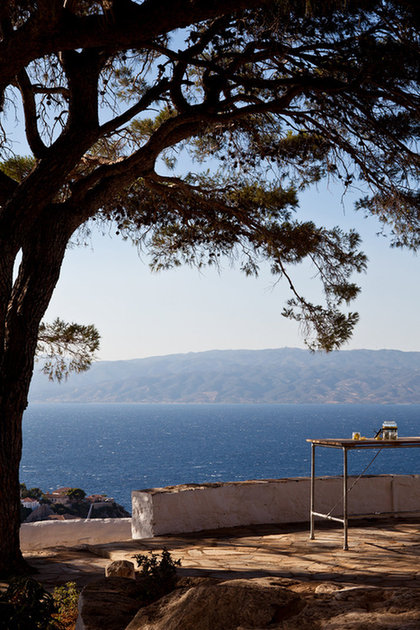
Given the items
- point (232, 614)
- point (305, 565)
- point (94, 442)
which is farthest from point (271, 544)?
point (94, 442)

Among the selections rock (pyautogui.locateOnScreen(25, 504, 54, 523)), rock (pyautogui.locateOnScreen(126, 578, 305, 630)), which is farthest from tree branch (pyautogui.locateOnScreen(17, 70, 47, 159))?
rock (pyautogui.locateOnScreen(25, 504, 54, 523))

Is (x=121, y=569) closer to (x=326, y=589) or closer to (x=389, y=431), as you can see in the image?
(x=326, y=589)

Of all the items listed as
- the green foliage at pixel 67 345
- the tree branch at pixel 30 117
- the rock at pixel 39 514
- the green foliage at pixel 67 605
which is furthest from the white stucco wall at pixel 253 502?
the rock at pixel 39 514

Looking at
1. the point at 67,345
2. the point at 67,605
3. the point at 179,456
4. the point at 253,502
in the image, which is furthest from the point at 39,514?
the point at 179,456

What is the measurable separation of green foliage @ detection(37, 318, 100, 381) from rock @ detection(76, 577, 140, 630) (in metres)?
3.67

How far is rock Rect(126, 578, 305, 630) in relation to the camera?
236cm

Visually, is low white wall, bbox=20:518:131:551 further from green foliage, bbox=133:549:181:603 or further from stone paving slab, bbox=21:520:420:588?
green foliage, bbox=133:549:181:603

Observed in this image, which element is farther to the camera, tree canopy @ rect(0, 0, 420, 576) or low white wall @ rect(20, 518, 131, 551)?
low white wall @ rect(20, 518, 131, 551)

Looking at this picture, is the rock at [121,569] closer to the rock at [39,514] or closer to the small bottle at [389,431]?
the small bottle at [389,431]

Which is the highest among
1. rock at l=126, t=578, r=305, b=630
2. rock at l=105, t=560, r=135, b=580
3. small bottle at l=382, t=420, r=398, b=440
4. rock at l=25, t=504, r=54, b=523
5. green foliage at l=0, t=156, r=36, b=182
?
green foliage at l=0, t=156, r=36, b=182

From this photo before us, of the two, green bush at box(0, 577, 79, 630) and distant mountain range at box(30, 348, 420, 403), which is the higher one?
distant mountain range at box(30, 348, 420, 403)

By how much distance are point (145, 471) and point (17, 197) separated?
187 feet

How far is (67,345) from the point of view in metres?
6.66

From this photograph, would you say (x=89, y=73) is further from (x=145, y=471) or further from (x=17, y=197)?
(x=145, y=471)
